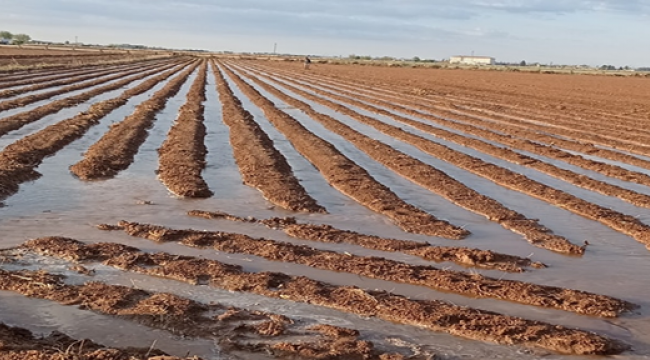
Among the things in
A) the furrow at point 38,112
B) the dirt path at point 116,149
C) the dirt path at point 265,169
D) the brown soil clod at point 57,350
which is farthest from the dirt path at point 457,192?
the furrow at point 38,112

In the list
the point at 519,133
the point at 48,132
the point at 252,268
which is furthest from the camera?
the point at 519,133

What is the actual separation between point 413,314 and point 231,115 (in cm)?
1585

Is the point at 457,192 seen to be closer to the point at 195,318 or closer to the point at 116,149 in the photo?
the point at 195,318

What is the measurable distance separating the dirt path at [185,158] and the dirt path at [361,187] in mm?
2279

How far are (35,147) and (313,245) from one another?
315 inches

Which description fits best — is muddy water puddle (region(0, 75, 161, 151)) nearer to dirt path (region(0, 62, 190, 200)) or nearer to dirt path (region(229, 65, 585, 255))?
dirt path (region(0, 62, 190, 200))

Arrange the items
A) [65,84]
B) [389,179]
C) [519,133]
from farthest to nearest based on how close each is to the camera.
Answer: [65,84]
[519,133]
[389,179]

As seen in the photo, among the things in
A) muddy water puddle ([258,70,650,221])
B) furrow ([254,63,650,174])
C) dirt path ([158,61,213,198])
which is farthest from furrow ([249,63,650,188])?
dirt path ([158,61,213,198])

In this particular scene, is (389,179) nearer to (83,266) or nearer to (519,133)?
(83,266)

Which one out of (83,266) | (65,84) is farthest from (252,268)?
(65,84)

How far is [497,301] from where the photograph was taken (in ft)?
21.1

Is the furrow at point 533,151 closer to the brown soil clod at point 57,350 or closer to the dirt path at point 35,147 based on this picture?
the brown soil clod at point 57,350

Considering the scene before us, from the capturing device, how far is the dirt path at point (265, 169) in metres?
10.2

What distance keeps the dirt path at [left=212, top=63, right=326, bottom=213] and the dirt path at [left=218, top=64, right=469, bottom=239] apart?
2.28 feet
